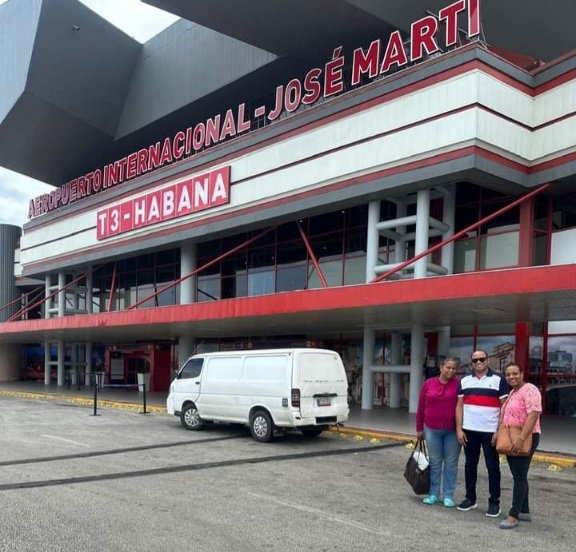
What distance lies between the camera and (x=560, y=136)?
16.2 meters

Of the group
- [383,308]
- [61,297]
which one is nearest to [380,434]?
[383,308]

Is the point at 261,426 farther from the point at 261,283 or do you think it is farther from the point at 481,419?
the point at 261,283

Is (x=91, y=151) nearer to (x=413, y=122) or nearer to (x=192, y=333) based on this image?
(x=192, y=333)

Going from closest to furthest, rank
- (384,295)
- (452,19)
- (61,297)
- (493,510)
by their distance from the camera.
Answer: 1. (493,510)
2. (384,295)
3. (452,19)
4. (61,297)

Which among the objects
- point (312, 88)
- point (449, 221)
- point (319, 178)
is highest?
point (312, 88)

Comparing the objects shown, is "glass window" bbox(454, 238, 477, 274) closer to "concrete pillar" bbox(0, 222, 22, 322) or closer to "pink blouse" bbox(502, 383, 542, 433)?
"pink blouse" bbox(502, 383, 542, 433)

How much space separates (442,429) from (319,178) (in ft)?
43.3

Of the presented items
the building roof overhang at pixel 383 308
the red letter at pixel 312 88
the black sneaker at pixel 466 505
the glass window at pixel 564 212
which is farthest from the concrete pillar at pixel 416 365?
the black sneaker at pixel 466 505

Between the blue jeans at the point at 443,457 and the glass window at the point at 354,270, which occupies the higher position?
the glass window at the point at 354,270

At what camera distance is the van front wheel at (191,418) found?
14469 mm

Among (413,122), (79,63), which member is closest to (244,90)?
(79,63)

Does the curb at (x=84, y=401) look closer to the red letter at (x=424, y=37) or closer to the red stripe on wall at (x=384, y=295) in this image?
the red stripe on wall at (x=384, y=295)

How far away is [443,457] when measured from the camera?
7418mm

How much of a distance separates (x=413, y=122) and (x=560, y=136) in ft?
12.7
